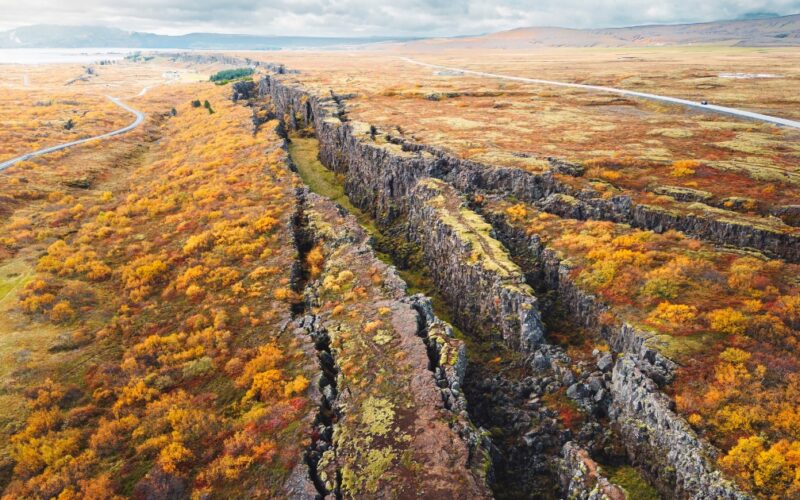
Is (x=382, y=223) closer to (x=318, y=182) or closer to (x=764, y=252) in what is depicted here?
(x=318, y=182)

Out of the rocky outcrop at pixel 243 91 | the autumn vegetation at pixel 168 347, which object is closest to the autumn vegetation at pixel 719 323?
the autumn vegetation at pixel 168 347

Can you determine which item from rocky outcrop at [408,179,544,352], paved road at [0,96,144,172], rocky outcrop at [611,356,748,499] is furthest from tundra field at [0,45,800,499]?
paved road at [0,96,144,172]

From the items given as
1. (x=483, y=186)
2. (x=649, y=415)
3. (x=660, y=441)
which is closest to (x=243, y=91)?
(x=483, y=186)

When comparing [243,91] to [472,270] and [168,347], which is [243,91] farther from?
[472,270]

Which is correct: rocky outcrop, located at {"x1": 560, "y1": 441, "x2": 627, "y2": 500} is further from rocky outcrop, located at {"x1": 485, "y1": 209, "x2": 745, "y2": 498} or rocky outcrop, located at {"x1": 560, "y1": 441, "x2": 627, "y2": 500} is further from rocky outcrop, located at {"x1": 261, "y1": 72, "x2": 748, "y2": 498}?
rocky outcrop, located at {"x1": 485, "y1": 209, "x2": 745, "y2": 498}

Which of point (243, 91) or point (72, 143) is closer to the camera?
point (72, 143)

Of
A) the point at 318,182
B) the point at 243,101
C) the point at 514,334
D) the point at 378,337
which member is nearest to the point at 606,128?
the point at 318,182
